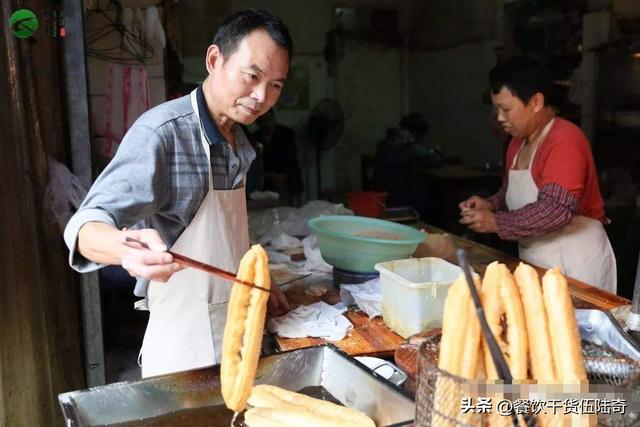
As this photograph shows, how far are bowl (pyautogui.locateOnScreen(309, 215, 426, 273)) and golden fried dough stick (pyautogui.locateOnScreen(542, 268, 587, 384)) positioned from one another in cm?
153

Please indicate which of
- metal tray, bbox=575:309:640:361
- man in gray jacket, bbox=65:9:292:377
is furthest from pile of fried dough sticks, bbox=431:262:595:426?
man in gray jacket, bbox=65:9:292:377

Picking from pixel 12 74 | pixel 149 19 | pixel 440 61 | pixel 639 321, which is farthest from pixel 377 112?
pixel 639 321

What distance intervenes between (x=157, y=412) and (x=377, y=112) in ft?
27.1

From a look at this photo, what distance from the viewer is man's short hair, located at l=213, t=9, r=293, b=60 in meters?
2.04

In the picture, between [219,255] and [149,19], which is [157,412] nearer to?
[219,255]

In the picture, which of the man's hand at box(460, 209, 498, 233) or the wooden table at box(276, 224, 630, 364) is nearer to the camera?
the wooden table at box(276, 224, 630, 364)

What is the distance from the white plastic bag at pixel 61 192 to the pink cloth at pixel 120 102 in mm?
984

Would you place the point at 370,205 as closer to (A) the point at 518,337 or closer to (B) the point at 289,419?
(B) the point at 289,419

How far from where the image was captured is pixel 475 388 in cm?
103

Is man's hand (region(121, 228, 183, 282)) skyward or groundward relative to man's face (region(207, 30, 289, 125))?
groundward

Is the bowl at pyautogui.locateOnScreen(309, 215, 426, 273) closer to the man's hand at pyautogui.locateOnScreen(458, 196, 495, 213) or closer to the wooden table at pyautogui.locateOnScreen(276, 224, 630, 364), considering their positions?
the wooden table at pyautogui.locateOnScreen(276, 224, 630, 364)

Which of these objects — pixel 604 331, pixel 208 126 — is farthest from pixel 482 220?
pixel 208 126

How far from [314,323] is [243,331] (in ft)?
3.63

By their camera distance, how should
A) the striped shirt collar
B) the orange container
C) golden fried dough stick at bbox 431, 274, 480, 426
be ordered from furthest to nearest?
1. the orange container
2. the striped shirt collar
3. golden fried dough stick at bbox 431, 274, 480, 426
